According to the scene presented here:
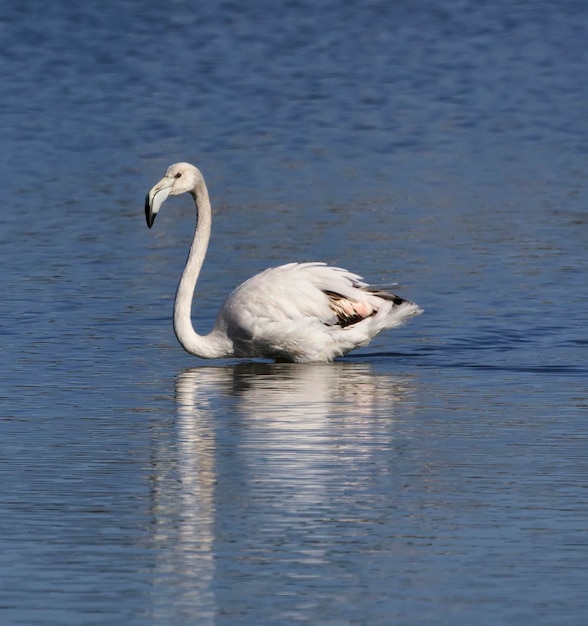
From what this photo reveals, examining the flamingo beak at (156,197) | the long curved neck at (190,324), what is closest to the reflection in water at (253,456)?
the long curved neck at (190,324)

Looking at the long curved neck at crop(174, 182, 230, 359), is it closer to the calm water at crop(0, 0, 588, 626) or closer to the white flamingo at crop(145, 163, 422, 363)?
the white flamingo at crop(145, 163, 422, 363)

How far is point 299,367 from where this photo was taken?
12.3 m

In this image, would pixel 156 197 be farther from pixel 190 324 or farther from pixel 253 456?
pixel 253 456

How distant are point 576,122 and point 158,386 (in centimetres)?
1267

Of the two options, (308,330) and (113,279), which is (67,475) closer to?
(308,330)

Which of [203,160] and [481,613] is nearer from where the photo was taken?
[481,613]

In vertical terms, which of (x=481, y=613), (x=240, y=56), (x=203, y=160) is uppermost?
(x=240, y=56)

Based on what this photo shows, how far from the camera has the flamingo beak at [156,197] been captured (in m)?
12.7

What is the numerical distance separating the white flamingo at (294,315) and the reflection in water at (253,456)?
190mm

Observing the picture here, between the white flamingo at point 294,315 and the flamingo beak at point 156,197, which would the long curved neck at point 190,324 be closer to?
the white flamingo at point 294,315

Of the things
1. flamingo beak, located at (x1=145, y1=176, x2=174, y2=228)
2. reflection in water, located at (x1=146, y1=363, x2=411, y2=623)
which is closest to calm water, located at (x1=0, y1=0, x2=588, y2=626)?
reflection in water, located at (x1=146, y1=363, x2=411, y2=623)

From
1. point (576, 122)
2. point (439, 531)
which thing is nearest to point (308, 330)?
point (439, 531)

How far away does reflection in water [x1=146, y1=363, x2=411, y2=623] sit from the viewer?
7.49 metres

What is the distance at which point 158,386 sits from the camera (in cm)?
1107
